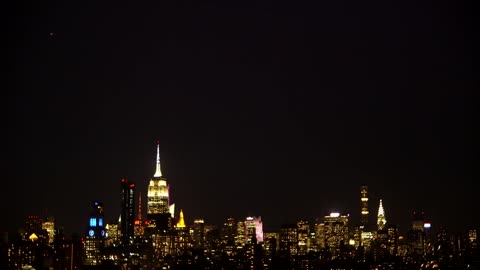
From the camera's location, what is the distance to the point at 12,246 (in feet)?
216

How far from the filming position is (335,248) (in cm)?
9988

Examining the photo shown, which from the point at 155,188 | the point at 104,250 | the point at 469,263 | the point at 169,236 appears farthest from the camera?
the point at 155,188

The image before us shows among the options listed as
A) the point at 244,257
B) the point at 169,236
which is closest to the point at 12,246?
the point at 244,257

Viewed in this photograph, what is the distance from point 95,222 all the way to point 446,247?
3002 centimetres

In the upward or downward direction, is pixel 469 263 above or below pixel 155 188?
below

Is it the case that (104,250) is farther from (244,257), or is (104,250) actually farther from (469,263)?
(469,263)

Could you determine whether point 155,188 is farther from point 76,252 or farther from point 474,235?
point 76,252

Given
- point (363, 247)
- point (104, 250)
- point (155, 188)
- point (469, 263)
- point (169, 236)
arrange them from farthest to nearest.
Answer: point (155, 188), point (363, 247), point (169, 236), point (104, 250), point (469, 263)

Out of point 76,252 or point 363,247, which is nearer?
point 76,252

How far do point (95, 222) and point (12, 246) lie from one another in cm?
3334

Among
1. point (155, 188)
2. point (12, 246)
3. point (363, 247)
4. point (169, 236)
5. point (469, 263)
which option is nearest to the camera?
point (12, 246)

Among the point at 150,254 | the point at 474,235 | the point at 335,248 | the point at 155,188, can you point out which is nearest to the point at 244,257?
the point at 150,254

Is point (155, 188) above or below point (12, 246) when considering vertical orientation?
above

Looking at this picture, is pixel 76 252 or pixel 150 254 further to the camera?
pixel 150 254
